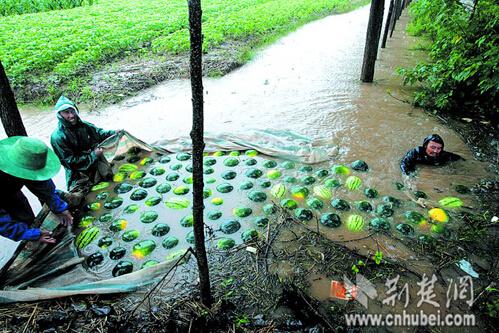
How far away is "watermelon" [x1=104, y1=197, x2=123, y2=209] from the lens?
4055mm

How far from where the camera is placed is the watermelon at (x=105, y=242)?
3475 millimetres

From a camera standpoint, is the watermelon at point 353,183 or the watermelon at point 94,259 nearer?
the watermelon at point 94,259

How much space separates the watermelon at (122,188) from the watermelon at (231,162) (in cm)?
143

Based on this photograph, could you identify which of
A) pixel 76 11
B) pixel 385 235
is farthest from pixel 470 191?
pixel 76 11

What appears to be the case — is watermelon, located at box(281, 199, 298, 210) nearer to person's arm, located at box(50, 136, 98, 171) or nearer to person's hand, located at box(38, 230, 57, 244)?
person's hand, located at box(38, 230, 57, 244)

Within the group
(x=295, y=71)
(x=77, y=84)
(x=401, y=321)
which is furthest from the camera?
(x=295, y=71)

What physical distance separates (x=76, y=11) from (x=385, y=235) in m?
19.3

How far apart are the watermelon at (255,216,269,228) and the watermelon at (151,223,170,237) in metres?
1.06

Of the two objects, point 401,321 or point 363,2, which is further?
point 363,2

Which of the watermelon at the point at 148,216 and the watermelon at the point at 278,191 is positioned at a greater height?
the watermelon at the point at 278,191

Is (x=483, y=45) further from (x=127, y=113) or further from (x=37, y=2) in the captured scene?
(x=37, y=2)

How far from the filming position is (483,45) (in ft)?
17.1

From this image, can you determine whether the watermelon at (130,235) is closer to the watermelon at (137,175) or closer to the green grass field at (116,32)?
the watermelon at (137,175)

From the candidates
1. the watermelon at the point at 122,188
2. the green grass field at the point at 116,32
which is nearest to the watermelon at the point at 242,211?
the watermelon at the point at 122,188
